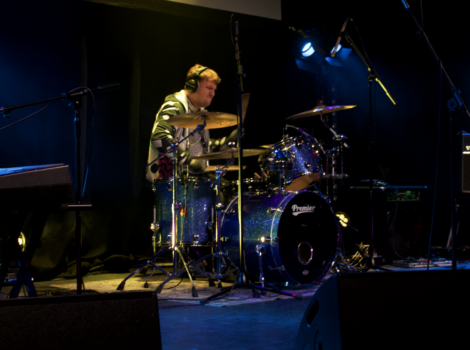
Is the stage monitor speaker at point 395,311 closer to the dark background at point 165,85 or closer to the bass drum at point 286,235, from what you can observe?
the bass drum at point 286,235

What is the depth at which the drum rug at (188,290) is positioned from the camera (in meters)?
3.29

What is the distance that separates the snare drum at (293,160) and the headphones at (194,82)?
1.11 meters

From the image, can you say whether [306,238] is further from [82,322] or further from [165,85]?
[82,322]

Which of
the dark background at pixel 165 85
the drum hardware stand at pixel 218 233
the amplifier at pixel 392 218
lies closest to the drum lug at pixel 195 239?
the drum hardware stand at pixel 218 233

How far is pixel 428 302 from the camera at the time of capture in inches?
51.4

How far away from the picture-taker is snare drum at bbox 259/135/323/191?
3.97m

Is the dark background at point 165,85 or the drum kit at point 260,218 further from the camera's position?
the dark background at point 165,85

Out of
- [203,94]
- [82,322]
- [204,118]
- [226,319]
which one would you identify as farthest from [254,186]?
[82,322]

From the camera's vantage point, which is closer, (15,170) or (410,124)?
(15,170)

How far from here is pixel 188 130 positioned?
4.64 meters

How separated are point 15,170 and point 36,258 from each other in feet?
9.56

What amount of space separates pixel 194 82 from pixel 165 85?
0.67 meters

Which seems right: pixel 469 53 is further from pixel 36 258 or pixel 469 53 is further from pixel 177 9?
pixel 36 258

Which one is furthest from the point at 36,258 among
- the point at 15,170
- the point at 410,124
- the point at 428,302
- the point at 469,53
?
the point at 469,53
